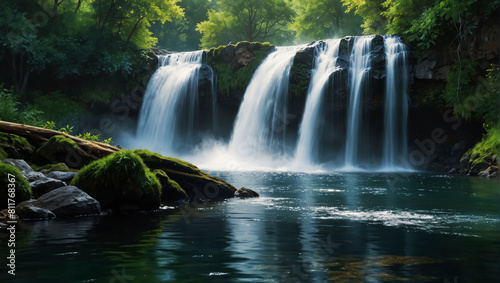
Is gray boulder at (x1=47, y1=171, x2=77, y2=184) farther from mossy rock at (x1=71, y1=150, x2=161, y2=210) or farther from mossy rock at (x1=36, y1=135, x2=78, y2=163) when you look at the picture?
mossy rock at (x1=36, y1=135, x2=78, y2=163)

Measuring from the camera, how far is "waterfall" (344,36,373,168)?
29984 millimetres

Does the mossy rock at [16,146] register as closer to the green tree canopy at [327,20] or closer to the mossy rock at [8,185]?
the mossy rock at [8,185]

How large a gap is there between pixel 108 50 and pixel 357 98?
1857 centimetres

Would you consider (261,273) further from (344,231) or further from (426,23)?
(426,23)

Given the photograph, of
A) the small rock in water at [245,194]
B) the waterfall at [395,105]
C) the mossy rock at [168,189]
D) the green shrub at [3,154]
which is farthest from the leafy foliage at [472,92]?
the green shrub at [3,154]

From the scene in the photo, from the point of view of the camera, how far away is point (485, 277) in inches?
219

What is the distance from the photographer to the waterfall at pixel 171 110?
121 feet

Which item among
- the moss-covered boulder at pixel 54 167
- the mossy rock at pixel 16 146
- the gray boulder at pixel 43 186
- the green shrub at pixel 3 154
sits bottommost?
the gray boulder at pixel 43 186

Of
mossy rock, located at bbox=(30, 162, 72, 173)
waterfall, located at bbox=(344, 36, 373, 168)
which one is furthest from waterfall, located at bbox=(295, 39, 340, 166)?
mossy rock, located at bbox=(30, 162, 72, 173)

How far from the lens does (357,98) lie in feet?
98.7

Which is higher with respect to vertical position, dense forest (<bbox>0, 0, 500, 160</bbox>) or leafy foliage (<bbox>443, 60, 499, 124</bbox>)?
dense forest (<bbox>0, 0, 500, 160</bbox>)

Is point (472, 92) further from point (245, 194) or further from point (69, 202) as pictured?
point (69, 202)

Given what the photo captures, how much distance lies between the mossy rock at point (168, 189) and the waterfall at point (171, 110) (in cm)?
2365

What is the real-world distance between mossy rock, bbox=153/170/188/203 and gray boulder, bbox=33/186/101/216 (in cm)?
265
